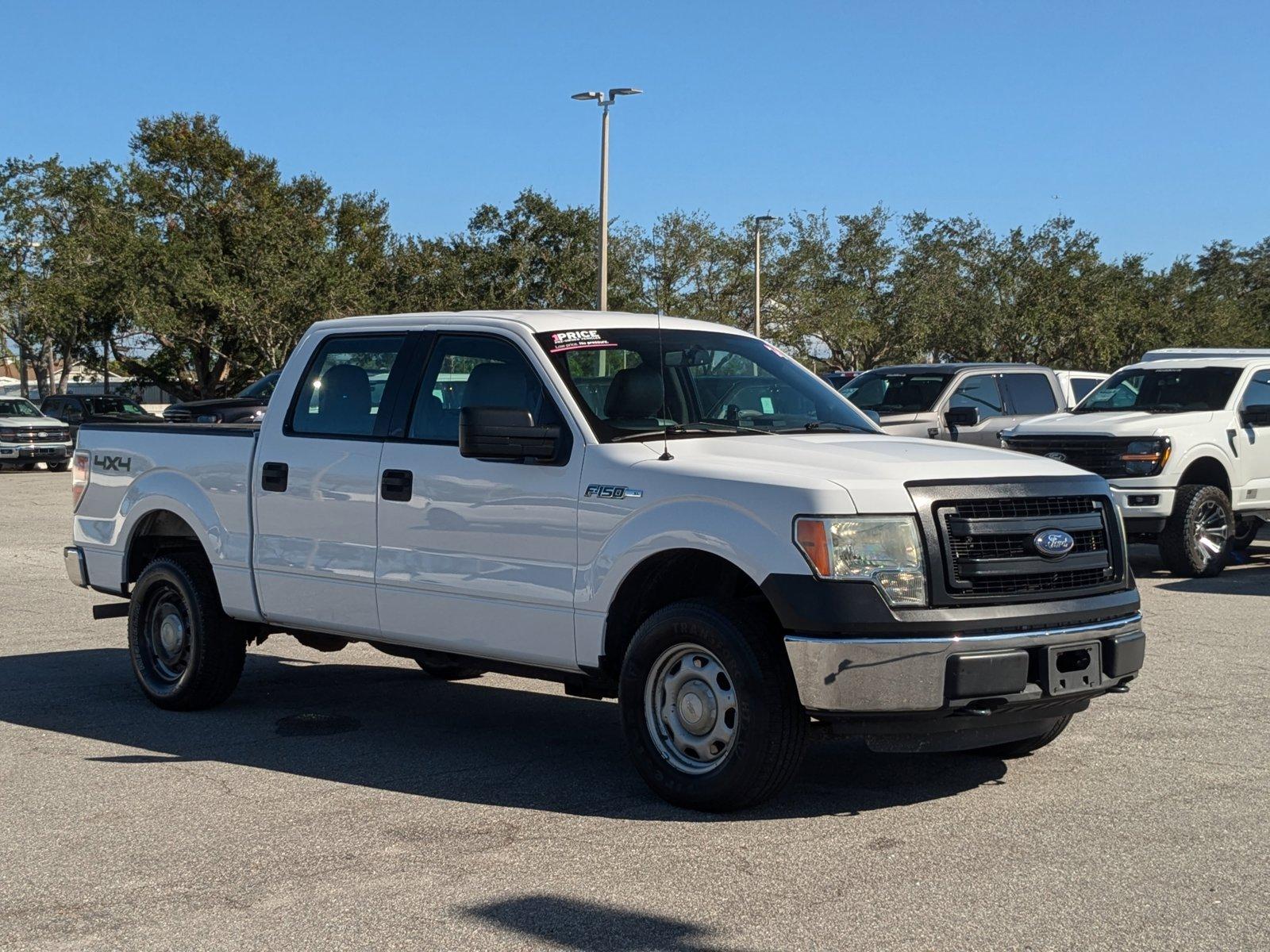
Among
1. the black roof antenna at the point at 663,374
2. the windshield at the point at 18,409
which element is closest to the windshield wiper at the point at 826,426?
the black roof antenna at the point at 663,374

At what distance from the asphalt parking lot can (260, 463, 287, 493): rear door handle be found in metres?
1.20

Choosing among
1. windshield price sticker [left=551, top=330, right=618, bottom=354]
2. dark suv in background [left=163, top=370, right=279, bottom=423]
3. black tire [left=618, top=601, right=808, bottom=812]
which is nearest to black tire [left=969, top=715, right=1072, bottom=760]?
black tire [left=618, top=601, right=808, bottom=812]

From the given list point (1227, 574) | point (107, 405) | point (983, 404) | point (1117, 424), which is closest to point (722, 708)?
point (1117, 424)

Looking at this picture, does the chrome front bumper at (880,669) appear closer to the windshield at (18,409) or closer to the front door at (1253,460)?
the front door at (1253,460)

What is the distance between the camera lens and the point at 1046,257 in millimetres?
52469

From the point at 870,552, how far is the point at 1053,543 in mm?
792

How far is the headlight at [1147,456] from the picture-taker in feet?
43.8

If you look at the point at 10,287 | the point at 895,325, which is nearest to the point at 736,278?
the point at 895,325

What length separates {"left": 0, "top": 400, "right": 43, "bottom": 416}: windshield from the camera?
33.1 m

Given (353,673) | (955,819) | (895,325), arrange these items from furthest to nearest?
1. (895,325)
2. (353,673)
3. (955,819)

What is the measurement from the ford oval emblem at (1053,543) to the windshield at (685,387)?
53.5 inches

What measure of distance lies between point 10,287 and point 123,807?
45.3m

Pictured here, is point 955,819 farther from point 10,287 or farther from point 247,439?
point 10,287

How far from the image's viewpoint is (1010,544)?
5582 millimetres
